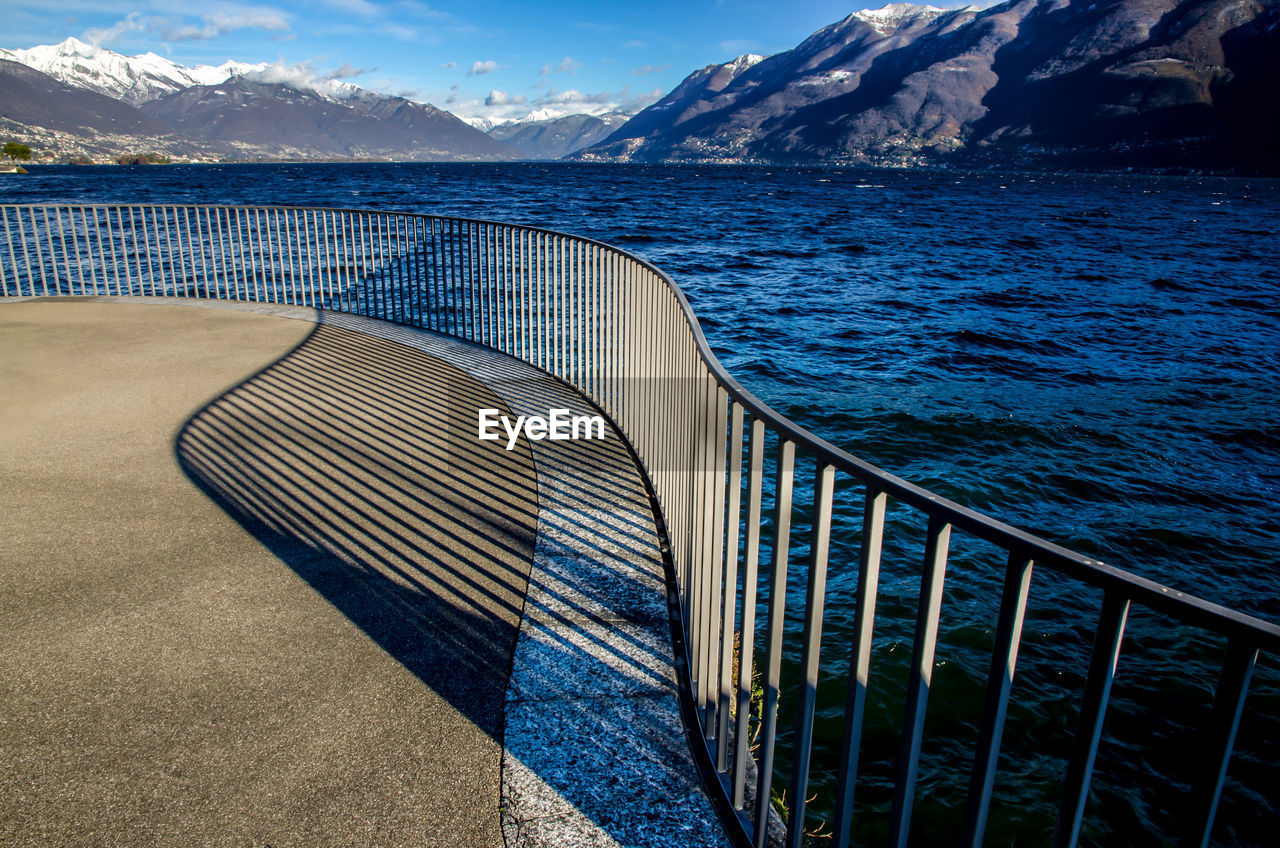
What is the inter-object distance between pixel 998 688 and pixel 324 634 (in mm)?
2998

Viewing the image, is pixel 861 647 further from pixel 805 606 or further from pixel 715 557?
pixel 715 557

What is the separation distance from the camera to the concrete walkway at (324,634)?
2.63 meters

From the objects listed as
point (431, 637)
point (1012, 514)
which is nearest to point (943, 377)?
point (1012, 514)

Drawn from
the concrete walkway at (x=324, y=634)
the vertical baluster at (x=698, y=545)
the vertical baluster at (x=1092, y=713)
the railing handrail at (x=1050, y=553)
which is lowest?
the concrete walkway at (x=324, y=634)

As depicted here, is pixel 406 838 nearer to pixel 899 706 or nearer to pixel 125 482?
pixel 125 482

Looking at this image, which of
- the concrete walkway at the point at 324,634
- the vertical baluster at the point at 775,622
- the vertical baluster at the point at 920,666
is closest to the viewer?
the vertical baluster at the point at 920,666

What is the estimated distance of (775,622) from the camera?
2.32 m

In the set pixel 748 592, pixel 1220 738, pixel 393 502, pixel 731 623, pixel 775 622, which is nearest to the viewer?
pixel 1220 738

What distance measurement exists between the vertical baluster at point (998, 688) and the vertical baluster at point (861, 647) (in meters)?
0.27

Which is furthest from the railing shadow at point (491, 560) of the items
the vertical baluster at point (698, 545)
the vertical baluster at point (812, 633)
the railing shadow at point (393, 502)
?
the vertical baluster at point (812, 633)

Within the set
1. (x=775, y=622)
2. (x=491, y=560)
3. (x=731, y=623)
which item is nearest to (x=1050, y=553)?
(x=775, y=622)

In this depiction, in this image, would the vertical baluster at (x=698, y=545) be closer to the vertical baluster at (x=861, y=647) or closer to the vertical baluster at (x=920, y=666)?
the vertical baluster at (x=861, y=647)

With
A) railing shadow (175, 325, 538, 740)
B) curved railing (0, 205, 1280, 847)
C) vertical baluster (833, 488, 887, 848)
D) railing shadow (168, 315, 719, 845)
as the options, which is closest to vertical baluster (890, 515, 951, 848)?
curved railing (0, 205, 1280, 847)

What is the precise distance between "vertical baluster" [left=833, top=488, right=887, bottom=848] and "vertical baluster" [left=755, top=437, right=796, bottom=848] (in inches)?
11.0
